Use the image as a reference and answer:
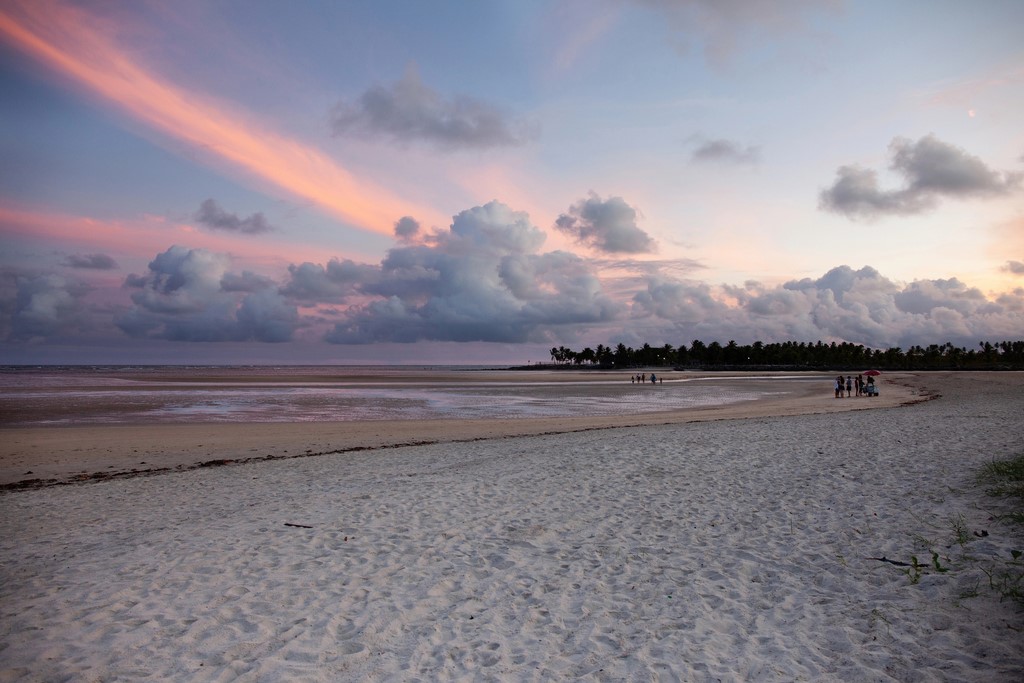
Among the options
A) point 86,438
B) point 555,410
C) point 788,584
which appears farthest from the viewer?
point 555,410

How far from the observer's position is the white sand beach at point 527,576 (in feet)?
18.8

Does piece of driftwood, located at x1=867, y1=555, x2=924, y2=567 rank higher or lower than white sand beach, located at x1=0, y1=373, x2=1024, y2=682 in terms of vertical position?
higher

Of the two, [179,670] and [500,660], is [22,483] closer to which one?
[179,670]

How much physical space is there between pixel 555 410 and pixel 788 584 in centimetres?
2995

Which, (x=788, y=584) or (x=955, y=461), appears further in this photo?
(x=955, y=461)

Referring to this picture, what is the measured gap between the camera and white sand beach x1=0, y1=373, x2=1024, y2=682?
5.74 m

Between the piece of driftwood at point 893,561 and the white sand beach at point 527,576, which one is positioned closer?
the white sand beach at point 527,576

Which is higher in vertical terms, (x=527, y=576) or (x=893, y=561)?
(x=893, y=561)

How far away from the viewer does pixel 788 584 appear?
7.25 metres

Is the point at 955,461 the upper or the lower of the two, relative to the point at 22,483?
upper

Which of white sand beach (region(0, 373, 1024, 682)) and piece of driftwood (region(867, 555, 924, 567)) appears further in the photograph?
piece of driftwood (region(867, 555, 924, 567))

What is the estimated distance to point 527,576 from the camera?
7676mm

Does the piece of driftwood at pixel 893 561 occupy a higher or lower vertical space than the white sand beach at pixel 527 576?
higher

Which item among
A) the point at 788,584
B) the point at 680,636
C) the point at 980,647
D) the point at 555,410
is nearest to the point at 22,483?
the point at 680,636
